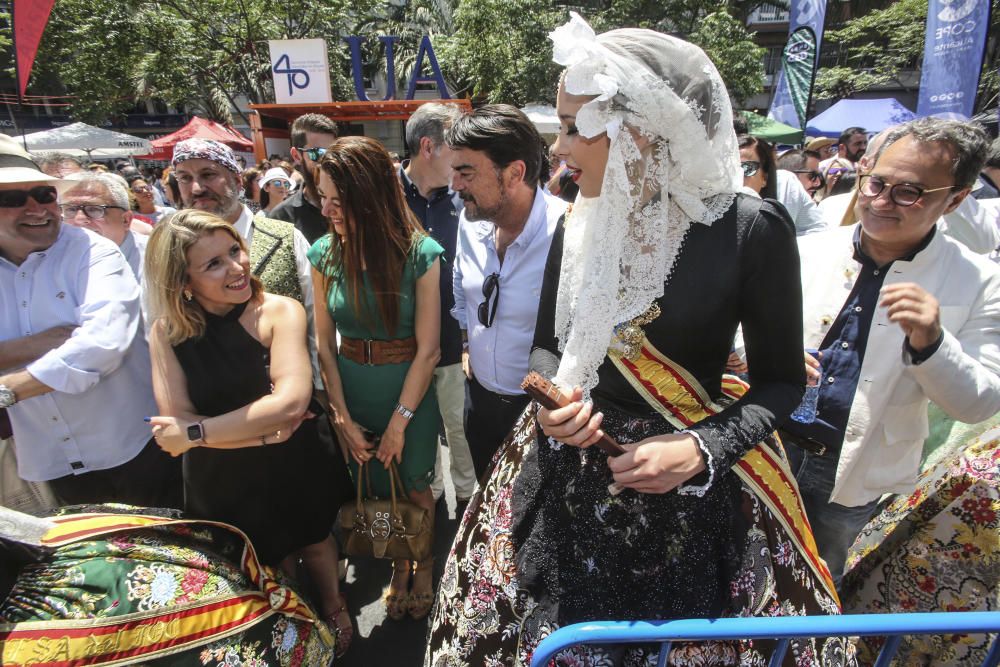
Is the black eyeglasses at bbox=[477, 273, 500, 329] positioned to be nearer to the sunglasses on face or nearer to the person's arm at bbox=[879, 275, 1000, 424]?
the person's arm at bbox=[879, 275, 1000, 424]

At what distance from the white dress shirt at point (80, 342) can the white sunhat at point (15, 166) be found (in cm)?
22

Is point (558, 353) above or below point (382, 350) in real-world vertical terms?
above

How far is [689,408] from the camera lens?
1283 mm

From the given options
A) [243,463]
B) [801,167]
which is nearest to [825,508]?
[243,463]

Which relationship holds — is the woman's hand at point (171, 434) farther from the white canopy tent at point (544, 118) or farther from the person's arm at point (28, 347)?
the white canopy tent at point (544, 118)

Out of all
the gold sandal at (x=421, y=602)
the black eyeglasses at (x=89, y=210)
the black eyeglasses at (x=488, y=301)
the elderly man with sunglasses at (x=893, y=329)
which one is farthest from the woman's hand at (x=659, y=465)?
the black eyeglasses at (x=89, y=210)

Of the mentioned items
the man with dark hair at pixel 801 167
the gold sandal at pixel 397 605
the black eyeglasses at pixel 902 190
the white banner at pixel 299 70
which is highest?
the white banner at pixel 299 70

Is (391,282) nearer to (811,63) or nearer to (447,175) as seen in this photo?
(447,175)

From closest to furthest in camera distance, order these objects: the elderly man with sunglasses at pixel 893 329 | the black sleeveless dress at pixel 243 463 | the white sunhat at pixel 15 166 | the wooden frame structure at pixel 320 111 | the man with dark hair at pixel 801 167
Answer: the elderly man with sunglasses at pixel 893 329 < the black sleeveless dress at pixel 243 463 < the white sunhat at pixel 15 166 < the man with dark hair at pixel 801 167 < the wooden frame structure at pixel 320 111

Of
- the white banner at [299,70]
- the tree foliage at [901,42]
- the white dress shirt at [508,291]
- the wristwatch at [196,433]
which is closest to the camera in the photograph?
the wristwatch at [196,433]

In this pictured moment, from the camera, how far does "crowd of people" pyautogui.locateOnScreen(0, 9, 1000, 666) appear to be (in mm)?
1192

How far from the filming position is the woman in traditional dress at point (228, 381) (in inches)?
70.5

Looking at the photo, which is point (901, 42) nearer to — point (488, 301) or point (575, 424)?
point (488, 301)

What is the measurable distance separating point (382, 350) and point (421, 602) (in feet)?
3.99
